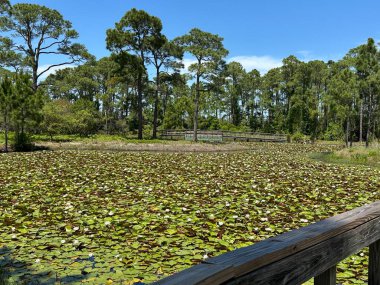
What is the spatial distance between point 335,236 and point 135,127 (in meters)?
56.7

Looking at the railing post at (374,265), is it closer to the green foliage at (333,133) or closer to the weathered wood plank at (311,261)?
the weathered wood plank at (311,261)

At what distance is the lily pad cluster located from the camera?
4273 millimetres

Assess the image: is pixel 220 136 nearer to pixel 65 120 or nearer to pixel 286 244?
pixel 65 120

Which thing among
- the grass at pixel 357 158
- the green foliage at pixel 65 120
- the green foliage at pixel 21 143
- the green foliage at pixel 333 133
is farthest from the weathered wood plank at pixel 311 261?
the green foliage at pixel 333 133

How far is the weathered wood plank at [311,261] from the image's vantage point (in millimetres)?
1284

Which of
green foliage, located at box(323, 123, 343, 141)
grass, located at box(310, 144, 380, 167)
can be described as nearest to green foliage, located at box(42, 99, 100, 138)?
grass, located at box(310, 144, 380, 167)

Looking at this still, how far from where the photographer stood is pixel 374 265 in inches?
83.2

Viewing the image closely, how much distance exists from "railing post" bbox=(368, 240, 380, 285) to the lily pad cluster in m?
2.11

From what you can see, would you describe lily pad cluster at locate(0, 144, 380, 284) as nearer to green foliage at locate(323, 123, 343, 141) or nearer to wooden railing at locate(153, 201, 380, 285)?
wooden railing at locate(153, 201, 380, 285)

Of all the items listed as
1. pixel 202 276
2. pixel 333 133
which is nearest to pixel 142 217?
pixel 202 276

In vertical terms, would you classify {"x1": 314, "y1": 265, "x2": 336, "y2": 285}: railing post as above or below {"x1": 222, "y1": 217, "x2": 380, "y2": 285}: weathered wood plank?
below

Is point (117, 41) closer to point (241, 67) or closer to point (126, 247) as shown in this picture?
point (126, 247)

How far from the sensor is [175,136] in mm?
44750

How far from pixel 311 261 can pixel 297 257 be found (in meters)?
0.14
